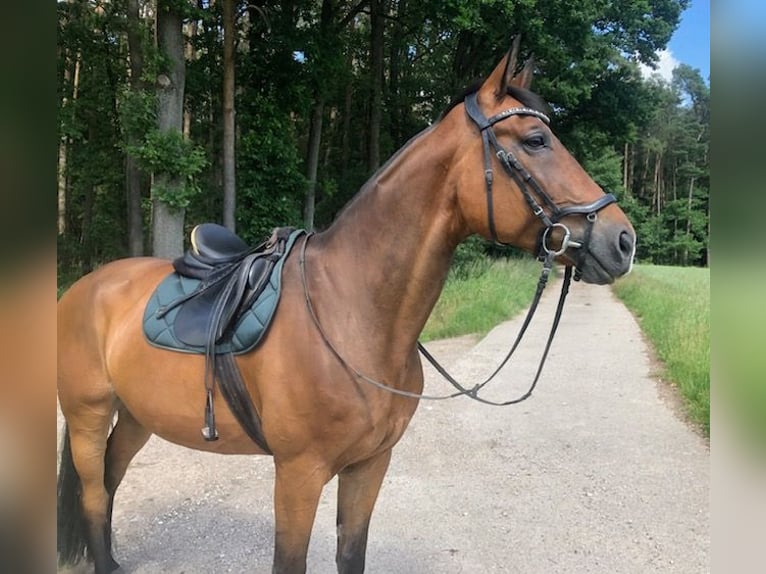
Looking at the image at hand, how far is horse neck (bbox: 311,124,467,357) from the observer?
1.95m

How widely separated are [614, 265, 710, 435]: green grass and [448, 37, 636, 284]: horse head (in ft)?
2.29

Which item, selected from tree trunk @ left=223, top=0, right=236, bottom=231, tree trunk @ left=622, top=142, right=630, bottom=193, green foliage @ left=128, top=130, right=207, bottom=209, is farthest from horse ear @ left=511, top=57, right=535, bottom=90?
tree trunk @ left=622, top=142, right=630, bottom=193

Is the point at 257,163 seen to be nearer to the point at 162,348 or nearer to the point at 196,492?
the point at 196,492

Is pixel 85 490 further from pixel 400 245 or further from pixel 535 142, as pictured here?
pixel 535 142

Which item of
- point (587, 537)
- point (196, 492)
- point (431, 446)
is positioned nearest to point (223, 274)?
point (196, 492)

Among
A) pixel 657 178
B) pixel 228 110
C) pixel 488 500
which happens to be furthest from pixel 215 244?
pixel 657 178

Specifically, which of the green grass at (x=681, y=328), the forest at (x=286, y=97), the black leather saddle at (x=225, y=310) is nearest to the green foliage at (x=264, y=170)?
the forest at (x=286, y=97)

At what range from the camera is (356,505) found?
2.37 m

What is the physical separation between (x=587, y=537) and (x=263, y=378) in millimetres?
2695

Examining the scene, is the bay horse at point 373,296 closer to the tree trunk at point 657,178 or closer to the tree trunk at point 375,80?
the tree trunk at point 375,80

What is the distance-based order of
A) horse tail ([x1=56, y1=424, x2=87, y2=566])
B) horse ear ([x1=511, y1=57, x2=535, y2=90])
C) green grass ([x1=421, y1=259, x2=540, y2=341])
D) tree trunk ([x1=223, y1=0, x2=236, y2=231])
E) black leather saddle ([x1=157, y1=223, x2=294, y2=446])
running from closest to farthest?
horse ear ([x1=511, y1=57, x2=535, y2=90]) → black leather saddle ([x1=157, y1=223, x2=294, y2=446]) → horse tail ([x1=56, y1=424, x2=87, y2=566]) → tree trunk ([x1=223, y1=0, x2=236, y2=231]) → green grass ([x1=421, y1=259, x2=540, y2=341])

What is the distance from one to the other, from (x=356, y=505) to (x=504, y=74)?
181 cm

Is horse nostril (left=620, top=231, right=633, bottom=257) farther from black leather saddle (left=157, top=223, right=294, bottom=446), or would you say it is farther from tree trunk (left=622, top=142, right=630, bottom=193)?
tree trunk (left=622, top=142, right=630, bottom=193)

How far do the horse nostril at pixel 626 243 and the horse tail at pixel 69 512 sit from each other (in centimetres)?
279
